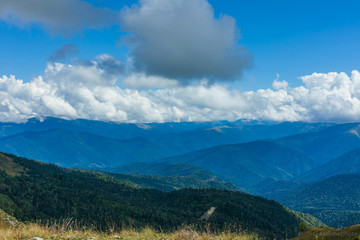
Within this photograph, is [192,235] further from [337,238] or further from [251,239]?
[337,238]

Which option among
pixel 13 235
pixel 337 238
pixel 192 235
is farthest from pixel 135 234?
pixel 337 238

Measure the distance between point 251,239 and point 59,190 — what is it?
200 meters

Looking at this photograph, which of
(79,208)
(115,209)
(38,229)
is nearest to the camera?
(38,229)

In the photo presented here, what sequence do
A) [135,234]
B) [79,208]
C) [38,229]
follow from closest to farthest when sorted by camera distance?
[38,229] → [135,234] → [79,208]

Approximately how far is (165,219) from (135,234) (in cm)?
15897

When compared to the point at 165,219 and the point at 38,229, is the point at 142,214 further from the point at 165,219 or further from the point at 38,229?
the point at 38,229

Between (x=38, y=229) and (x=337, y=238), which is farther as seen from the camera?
(x=38, y=229)

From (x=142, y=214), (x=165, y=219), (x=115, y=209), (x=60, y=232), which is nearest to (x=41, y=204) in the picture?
(x=115, y=209)

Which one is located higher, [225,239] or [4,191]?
[225,239]

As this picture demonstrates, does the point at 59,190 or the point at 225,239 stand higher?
the point at 225,239

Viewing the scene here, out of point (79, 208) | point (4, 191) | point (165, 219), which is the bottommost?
point (165, 219)

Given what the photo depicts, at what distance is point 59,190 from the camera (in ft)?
625

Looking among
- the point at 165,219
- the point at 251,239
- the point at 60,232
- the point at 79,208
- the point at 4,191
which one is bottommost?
the point at 165,219

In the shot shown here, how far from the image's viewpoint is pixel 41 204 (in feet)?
479
